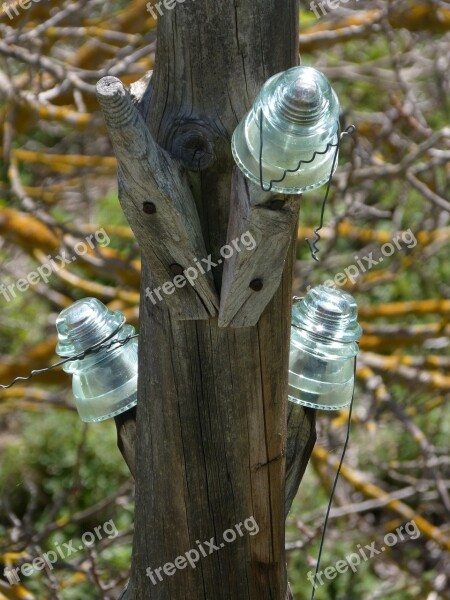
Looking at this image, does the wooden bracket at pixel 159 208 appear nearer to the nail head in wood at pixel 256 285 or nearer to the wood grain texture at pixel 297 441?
the nail head in wood at pixel 256 285

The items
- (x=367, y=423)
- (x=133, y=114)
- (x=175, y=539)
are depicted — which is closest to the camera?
(x=133, y=114)

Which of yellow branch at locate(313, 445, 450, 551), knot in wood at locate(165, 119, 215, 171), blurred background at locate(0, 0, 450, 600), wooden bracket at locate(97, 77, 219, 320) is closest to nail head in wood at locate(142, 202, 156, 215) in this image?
wooden bracket at locate(97, 77, 219, 320)

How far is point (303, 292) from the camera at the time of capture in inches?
139

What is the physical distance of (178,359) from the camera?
1492mm

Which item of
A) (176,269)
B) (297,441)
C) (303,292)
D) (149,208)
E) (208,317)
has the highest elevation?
(149,208)

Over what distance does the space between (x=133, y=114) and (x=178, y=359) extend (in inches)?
19.2

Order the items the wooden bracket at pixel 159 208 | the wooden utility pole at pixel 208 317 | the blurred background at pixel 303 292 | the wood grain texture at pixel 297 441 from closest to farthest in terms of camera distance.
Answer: the wooden bracket at pixel 159 208, the wooden utility pole at pixel 208 317, the wood grain texture at pixel 297 441, the blurred background at pixel 303 292

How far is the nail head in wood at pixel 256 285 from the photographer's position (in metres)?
1.31

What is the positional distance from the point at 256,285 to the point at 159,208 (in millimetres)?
197

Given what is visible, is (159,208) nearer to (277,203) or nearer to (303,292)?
(277,203)

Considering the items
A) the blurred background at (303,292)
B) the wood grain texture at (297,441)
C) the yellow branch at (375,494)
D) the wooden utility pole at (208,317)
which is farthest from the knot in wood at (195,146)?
the yellow branch at (375,494)

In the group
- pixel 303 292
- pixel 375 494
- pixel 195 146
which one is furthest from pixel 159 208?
pixel 375 494

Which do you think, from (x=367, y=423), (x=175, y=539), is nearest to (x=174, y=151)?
(x=175, y=539)

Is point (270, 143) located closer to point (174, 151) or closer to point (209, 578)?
point (174, 151)
